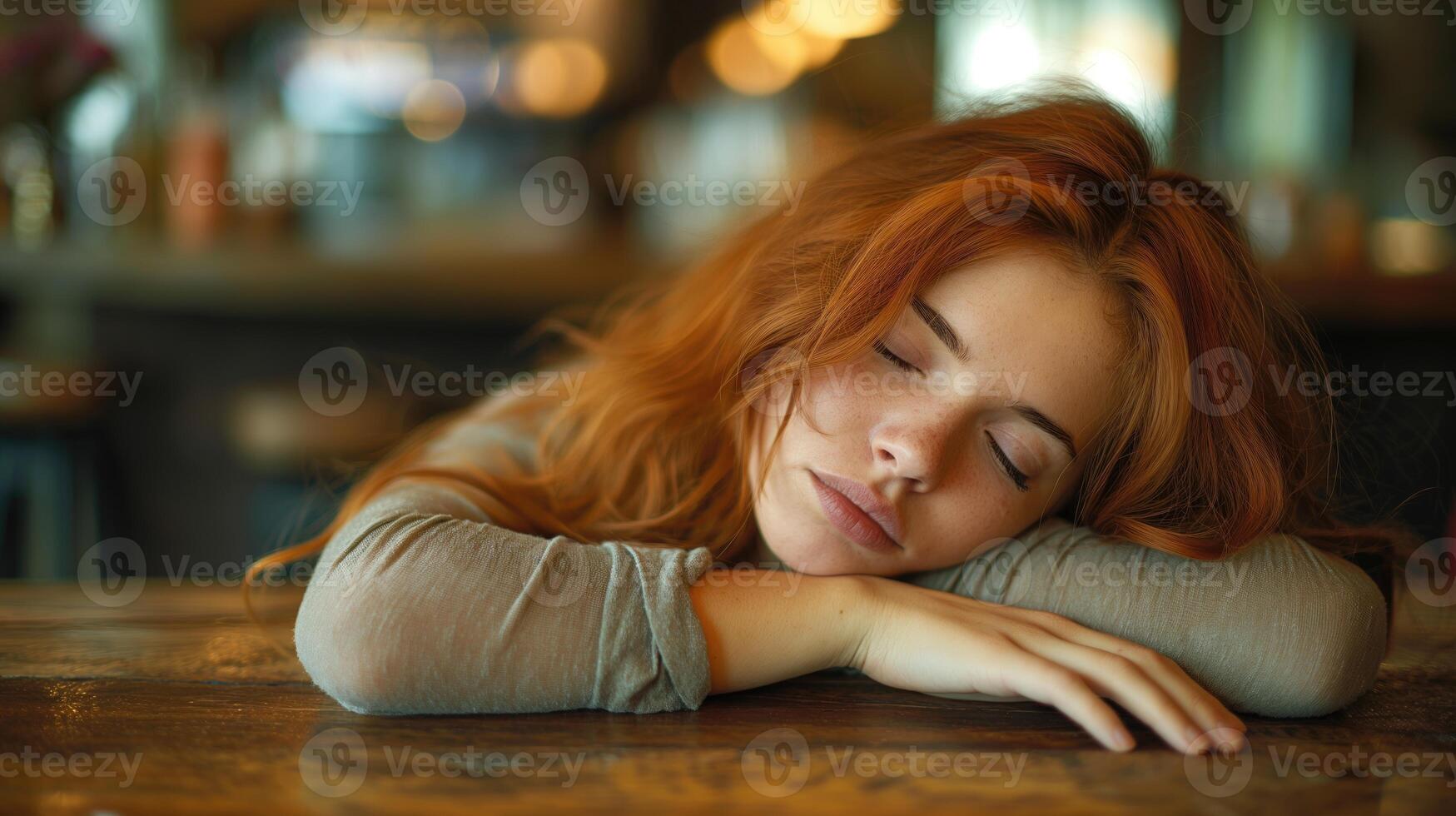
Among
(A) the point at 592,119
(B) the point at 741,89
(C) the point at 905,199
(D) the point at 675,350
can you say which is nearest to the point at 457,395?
(A) the point at 592,119

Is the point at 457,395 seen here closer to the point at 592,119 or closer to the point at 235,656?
the point at 592,119

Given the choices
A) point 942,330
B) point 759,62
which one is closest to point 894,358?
point 942,330

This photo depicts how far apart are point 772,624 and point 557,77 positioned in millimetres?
2341

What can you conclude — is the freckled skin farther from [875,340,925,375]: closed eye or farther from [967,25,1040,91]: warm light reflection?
[967,25,1040,91]: warm light reflection

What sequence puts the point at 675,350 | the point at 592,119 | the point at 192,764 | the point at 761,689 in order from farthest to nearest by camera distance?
the point at 592,119 < the point at 675,350 < the point at 761,689 < the point at 192,764

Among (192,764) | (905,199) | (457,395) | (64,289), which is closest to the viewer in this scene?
(192,764)

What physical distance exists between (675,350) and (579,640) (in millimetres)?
344

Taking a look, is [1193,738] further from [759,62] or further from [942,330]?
[759,62]

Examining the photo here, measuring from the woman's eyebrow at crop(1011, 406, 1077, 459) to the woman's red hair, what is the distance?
0.05 metres

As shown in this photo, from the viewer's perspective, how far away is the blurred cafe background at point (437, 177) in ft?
7.25

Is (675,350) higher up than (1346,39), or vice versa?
(1346,39)

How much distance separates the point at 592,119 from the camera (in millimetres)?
2826

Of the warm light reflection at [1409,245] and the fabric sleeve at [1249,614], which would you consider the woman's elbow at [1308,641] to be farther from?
the warm light reflection at [1409,245]

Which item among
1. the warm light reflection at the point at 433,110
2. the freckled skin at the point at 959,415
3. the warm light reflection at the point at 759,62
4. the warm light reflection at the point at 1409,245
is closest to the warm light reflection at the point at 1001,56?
the warm light reflection at the point at 759,62
